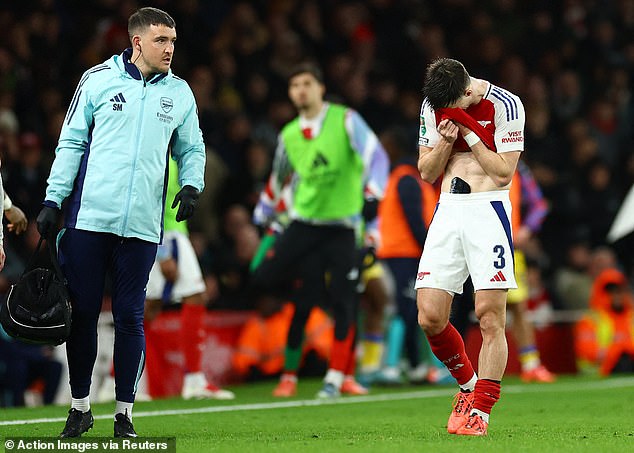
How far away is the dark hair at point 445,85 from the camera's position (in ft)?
23.5

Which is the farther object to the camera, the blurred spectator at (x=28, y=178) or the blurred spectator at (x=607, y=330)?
the blurred spectator at (x=607, y=330)

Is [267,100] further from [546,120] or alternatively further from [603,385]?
[603,385]

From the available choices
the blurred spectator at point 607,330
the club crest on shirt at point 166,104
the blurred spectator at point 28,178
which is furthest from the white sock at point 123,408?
the blurred spectator at point 607,330

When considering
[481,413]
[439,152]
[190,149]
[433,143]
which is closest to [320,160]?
[433,143]

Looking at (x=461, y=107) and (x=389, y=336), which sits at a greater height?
(x=461, y=107)

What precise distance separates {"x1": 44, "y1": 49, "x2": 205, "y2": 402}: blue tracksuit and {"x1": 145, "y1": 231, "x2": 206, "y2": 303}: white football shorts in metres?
3.96

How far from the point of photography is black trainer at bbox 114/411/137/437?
692 cm

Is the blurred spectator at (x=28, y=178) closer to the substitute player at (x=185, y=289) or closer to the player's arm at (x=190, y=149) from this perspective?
the substitute player at (x=185, y=289)

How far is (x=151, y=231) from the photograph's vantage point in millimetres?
6996

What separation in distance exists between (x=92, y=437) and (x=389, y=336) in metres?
7.03

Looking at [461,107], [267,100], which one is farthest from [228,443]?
[267,100]

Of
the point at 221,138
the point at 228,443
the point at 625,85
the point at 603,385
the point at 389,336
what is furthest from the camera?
the point at 625,85

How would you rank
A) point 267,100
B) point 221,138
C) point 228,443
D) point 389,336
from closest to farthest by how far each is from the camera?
point 228,443 → point 389,336 → point 221,138 → point 267,100

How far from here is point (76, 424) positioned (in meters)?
6.99
